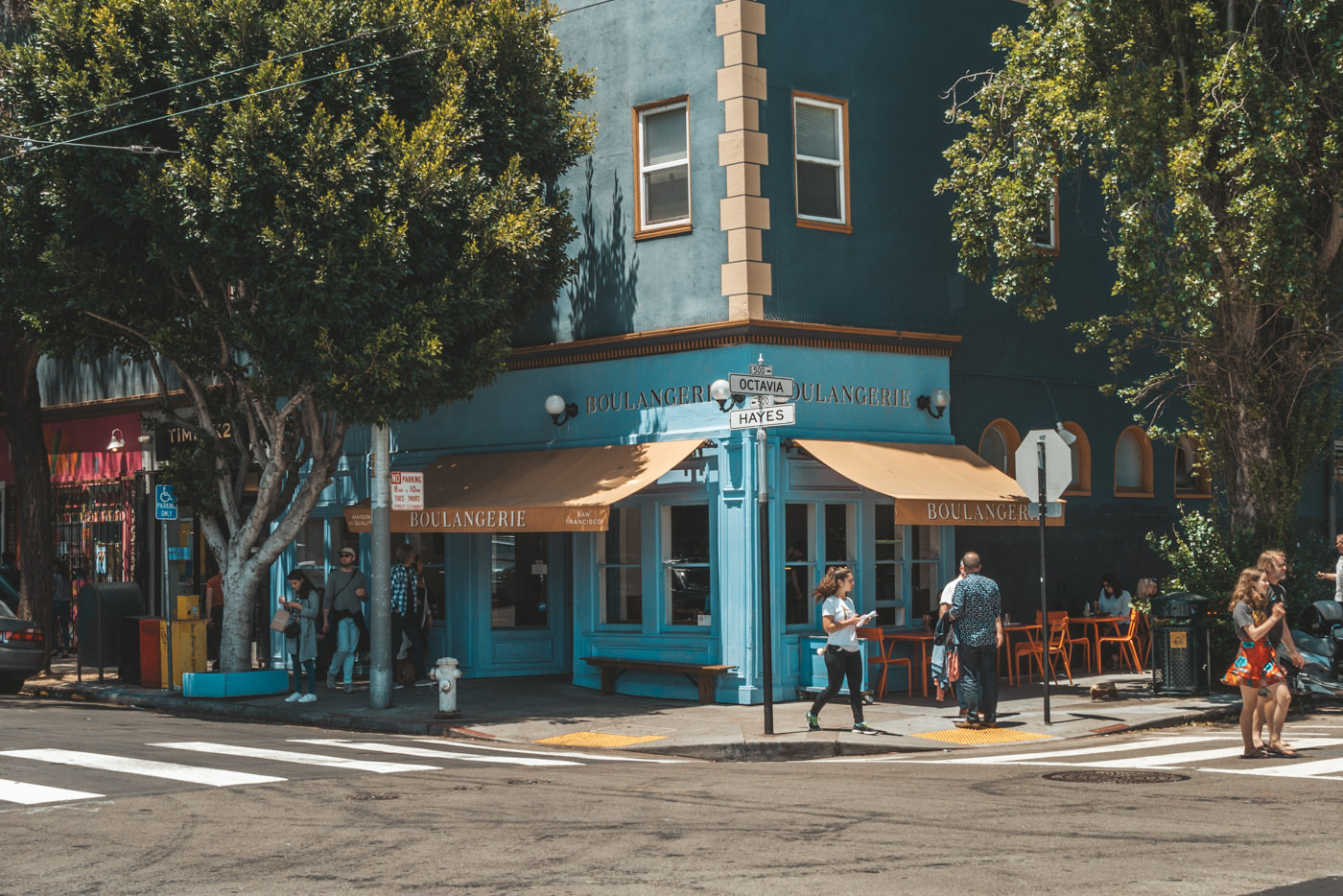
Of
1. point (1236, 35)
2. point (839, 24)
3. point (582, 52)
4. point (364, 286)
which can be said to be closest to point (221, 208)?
point (364, 286)

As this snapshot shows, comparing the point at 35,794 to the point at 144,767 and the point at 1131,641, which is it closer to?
the point at 144,767

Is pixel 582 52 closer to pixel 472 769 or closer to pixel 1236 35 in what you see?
pixel 1236 35

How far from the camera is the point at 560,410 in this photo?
1953 centimetres

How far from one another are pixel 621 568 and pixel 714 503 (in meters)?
1.97

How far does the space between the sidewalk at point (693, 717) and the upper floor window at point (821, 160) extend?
6.07 m

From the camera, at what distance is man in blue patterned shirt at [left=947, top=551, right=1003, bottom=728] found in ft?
50.5

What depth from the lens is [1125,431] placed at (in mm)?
22719

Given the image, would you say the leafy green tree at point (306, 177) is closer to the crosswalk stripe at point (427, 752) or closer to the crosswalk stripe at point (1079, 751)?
the crosswalk stripe at point (427, 752)

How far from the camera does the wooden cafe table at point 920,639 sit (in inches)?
702

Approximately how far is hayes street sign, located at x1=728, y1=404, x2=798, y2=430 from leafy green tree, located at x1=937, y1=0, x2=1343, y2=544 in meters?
4.74

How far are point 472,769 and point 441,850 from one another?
150 inches

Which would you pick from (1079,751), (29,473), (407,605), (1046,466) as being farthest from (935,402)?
(29,473)

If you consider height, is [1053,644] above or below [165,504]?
below

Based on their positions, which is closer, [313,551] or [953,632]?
[953,632]
